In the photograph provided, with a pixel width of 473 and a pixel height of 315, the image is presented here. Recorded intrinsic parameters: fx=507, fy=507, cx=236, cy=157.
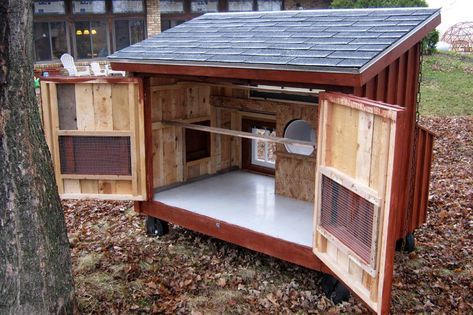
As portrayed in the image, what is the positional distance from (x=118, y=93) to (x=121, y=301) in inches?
93.8

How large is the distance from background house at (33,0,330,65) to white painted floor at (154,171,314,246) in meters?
13.8

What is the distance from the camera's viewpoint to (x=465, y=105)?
47.2ft

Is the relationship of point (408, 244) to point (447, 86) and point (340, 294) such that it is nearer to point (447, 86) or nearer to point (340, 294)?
point (340, 294)

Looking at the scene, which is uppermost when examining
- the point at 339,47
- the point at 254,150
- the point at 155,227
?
the point at 339,47

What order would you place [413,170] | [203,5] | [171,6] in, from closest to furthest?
[413,170]
[171,6]
[203,5]

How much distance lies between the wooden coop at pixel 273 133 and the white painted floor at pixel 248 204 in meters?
0.02

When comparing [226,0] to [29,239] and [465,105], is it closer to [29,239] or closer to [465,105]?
[465,105]

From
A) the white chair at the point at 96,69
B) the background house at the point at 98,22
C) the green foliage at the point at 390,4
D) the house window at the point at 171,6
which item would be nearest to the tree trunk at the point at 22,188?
the white chair at the point at 96,69

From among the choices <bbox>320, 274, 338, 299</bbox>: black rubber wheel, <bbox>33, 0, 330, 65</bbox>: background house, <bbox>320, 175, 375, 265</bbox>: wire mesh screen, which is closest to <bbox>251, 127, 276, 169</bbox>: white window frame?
<bbox>320, 274, 338, 299</bbox>: black rubber wheel

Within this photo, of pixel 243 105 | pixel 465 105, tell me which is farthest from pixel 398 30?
pixel 465 105

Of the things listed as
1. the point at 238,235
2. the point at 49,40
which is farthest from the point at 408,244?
the point at 49,40

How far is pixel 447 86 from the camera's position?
1628 centimetres

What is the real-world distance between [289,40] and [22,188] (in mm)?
2963

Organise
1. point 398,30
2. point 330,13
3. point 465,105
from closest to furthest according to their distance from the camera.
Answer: point 398,30 < point 330,13 < point 465,105
